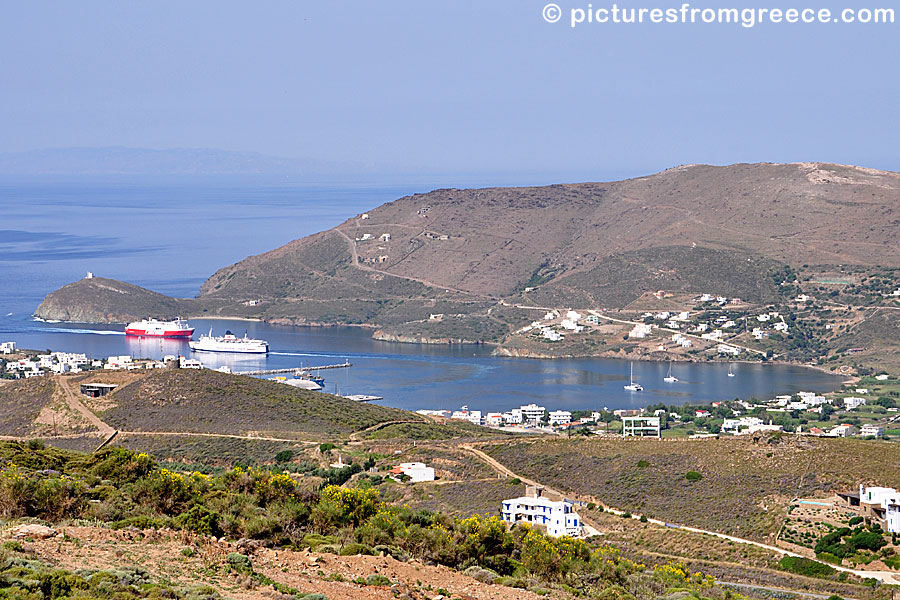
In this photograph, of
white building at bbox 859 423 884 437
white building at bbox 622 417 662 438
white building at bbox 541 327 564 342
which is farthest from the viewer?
white building at bbox 541 327 564 342

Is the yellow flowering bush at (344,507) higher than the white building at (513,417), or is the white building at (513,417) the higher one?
the yellow flowering bush at (344,507)

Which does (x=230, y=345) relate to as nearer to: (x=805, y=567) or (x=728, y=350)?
(x=728, y=350)

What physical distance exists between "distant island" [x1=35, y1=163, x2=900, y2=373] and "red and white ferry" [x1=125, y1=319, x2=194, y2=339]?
12.0ft

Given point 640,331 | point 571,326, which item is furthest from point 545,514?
point 571,326

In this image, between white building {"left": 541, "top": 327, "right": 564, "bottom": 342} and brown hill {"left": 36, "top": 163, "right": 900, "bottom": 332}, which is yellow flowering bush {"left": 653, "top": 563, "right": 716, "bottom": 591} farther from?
brown hill {"left": 36, "top": 163, "right": 900, "bottom": 332}

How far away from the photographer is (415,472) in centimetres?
2581

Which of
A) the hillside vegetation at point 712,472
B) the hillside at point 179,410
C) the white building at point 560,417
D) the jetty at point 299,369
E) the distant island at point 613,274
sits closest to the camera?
the hillside vegetation at point 712,472

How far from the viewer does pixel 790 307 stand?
72.7m

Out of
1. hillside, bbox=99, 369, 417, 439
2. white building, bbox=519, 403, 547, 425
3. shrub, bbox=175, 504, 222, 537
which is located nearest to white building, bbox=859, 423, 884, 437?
white building, bbox=519, 403, 547, 425

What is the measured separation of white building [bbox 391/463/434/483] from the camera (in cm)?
2569

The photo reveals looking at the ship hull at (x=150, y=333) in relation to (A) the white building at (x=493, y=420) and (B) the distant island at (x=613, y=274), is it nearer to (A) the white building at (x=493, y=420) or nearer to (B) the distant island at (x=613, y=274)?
(B) the distant island at (x=613, y=274)

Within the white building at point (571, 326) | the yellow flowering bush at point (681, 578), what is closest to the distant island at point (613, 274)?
the white building at point (571, 326)

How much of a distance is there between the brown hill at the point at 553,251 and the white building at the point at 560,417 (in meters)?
26.0

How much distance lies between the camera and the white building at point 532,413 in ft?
152
